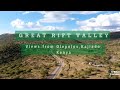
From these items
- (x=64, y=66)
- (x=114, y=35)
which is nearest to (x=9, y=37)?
(x=64, y=66)

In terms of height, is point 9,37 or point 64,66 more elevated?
point 9,37

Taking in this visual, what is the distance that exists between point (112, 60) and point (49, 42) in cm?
145

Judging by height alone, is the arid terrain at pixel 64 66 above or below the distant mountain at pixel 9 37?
below

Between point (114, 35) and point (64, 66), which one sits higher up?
point (114, 35)

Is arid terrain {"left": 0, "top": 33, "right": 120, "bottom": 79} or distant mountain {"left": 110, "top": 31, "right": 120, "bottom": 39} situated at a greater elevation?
distant mountain {"left": 110, "top": 31, "right": 120, "bottom": 39}

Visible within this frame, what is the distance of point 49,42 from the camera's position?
7820 mm

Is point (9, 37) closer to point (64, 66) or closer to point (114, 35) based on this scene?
point (64, 66)

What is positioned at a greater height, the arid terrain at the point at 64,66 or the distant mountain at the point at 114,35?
the distant mountain at the point at 114,35
